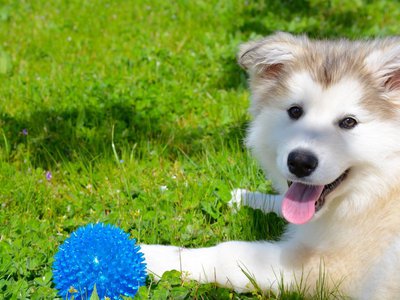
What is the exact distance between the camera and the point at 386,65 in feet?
10.00

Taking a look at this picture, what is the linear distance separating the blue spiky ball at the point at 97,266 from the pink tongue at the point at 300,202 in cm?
82

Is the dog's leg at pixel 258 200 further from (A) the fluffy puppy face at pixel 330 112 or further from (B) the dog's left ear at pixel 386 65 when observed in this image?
(B) the dog's left ear at pixel 386 65

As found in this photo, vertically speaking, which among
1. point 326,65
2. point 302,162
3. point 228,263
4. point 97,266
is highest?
point 326,65

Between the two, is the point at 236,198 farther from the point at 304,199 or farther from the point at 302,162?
the point at 302,162

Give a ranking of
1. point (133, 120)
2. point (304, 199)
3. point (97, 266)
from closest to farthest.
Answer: point (97, 266) → point (304, 199) → point (133, 120)

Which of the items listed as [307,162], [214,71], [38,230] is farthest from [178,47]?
[307,162]

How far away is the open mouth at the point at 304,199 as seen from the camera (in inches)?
122

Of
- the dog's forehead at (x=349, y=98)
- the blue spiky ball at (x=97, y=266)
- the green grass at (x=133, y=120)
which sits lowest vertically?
the green grass at (x=133, y=120)

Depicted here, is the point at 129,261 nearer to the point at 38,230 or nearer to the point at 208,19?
the point at 38,230

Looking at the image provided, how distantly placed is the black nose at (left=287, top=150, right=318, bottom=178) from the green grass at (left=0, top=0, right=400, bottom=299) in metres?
0.59

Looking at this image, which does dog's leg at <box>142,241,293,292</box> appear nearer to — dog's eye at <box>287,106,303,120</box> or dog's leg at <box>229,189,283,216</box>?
dog's leg at <box>229,189,283,216</box>

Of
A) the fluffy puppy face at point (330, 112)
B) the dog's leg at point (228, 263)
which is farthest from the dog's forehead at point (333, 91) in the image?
the dog's leg at point (228, 263)

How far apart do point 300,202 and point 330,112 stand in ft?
1.60

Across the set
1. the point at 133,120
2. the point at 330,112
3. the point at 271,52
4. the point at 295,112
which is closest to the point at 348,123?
the point at 330,112
